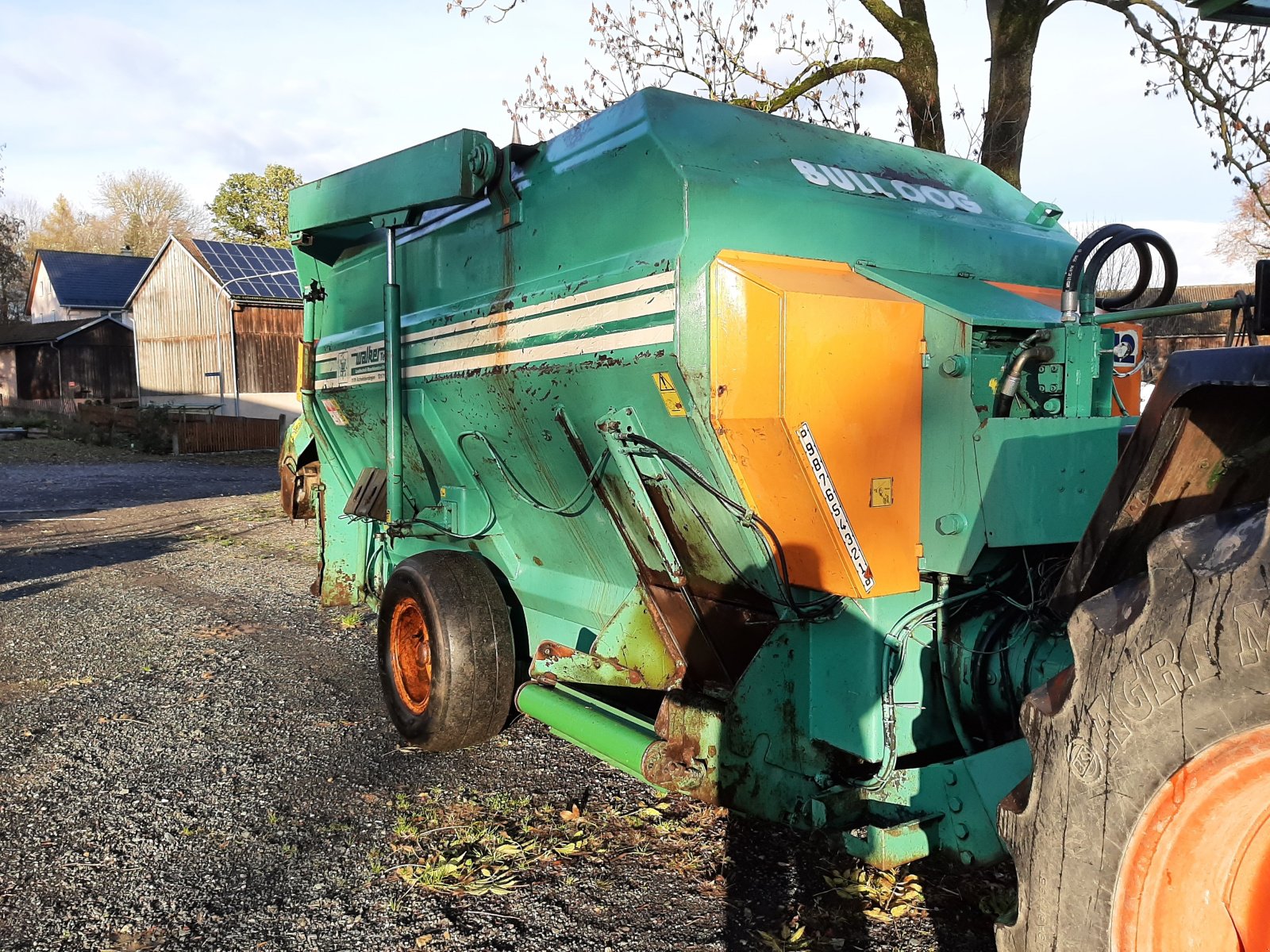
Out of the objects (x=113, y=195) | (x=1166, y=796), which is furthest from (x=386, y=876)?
(x=113, y=195)

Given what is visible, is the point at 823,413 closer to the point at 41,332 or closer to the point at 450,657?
the point at 450,657

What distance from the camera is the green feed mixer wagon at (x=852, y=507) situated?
1714 millimetres

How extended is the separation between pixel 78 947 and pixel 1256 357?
3534 millimetres

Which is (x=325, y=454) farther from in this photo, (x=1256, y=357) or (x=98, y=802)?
(x=1256, y=357)

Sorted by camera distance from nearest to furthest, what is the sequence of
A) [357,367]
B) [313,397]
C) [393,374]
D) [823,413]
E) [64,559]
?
[823,413] → [393,374] → [357,367] → [313,397] → [64,559]

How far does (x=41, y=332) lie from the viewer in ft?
113

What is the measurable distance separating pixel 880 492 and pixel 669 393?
2.33 ft

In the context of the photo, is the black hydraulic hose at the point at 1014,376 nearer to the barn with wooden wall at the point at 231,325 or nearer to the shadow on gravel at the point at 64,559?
the shadow on gravel at the point at 64,559

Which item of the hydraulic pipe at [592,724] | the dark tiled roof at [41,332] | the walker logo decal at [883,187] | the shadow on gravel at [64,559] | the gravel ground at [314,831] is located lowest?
the gravel ground at [314,831]

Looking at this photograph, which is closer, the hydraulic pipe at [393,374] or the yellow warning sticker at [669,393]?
the yellow warning sticker at [669,393]

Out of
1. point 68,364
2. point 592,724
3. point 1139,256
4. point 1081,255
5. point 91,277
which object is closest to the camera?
point 1081,255

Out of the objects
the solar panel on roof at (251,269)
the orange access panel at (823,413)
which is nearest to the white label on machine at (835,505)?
the orange access panel at (823,413)

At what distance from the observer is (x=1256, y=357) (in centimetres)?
186

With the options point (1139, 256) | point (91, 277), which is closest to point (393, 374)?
point (1139, 256)
